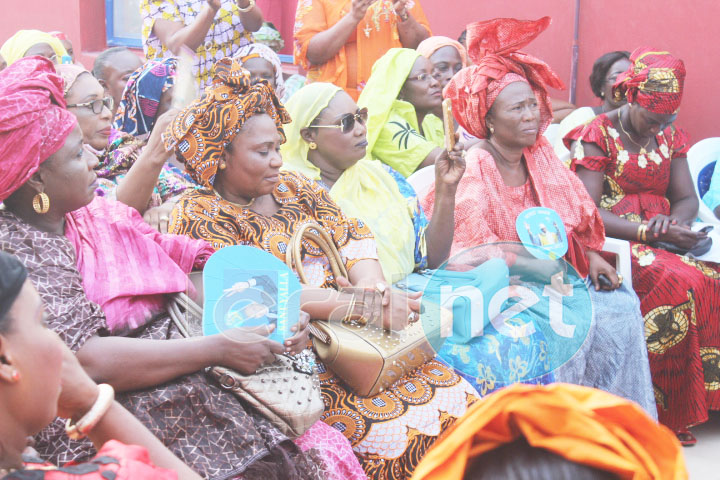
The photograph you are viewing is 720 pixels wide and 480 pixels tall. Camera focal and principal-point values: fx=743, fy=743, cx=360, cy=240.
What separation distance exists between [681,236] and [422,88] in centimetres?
189

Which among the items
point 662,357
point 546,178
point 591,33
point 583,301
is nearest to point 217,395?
point 583,301

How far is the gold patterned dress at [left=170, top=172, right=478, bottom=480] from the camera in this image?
2.50 metres

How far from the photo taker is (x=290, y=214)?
9.79ft

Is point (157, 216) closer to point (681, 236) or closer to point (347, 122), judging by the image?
point (347, 122)

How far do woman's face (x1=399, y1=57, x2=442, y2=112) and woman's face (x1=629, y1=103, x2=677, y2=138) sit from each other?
1272 mm

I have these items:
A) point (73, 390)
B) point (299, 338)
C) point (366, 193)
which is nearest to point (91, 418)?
point (73, 390)

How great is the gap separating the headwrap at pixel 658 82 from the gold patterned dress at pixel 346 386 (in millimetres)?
2311

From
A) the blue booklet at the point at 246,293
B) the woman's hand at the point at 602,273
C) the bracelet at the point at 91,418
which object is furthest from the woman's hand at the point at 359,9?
the bracelet at the point at 91,418

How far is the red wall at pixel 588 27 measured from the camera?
5980 mm

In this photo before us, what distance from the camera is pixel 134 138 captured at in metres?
3.75

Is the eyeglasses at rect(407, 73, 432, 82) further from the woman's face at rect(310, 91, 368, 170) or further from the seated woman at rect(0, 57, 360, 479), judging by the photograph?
the seated woman at rect(0, 57, 360, 479)

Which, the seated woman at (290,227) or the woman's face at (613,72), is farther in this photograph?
the woman's face at (613,72)

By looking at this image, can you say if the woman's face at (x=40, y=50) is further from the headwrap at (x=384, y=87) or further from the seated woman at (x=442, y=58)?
the seated woman at (x=442, y=58)

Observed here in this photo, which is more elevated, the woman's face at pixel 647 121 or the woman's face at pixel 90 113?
the woman's face at pixel 90 113
